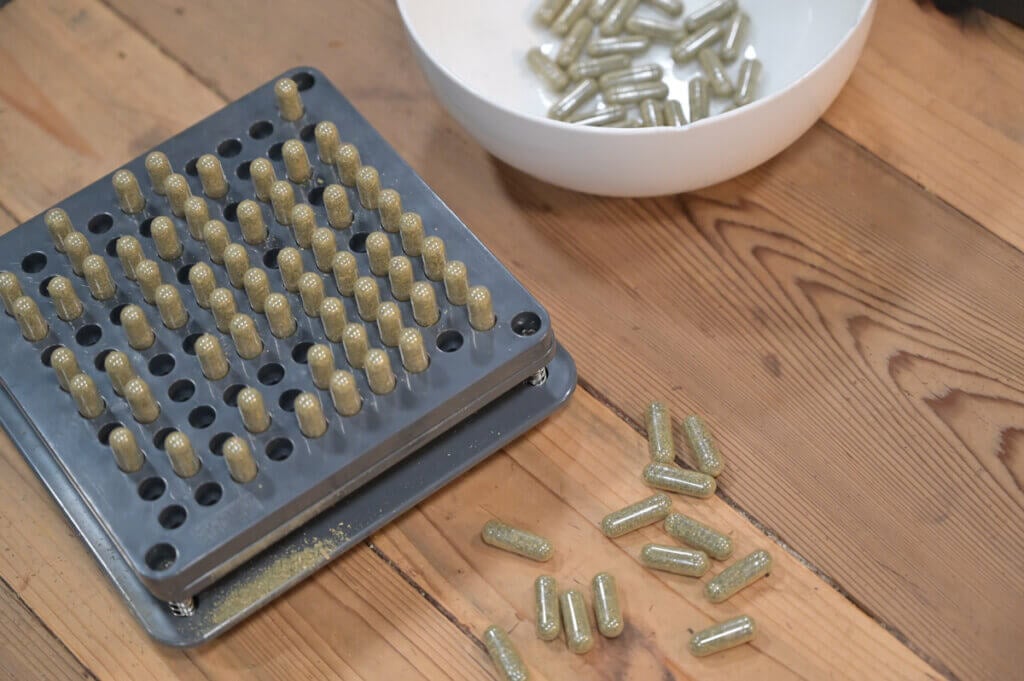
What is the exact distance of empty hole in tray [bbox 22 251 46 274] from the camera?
768mm

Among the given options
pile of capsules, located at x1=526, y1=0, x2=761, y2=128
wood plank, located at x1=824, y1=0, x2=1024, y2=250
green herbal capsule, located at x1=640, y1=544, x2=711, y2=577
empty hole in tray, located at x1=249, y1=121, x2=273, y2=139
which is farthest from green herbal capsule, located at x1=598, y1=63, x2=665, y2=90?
green herbal capsule, located at x1=640, y1=544, x2=711, y2=577

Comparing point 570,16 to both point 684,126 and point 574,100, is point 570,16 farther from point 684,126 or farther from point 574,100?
point 684,126

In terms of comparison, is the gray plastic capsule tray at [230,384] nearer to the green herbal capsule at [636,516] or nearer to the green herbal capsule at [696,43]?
the green herbal capsule at [636,516]

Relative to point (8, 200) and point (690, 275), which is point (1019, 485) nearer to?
point (690, 275)

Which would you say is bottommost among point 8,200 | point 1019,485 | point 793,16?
point 1019,485

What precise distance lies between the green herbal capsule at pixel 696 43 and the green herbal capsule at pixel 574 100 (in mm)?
61

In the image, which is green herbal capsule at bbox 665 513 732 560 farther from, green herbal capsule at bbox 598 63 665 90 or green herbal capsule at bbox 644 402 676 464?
green herbal capsule at bbox 598 63 665 90

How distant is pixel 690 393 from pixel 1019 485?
7.2 inches

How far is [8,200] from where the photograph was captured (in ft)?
2.88

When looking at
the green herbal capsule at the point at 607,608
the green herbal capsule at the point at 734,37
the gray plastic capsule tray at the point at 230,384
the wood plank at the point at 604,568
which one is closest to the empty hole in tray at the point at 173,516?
the gray plastic capsule tray at the point at 230,384

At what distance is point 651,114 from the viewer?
864 mm

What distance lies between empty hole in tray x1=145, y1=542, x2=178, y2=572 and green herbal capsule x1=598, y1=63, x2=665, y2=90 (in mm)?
420

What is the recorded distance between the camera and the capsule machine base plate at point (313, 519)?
27.3 inches

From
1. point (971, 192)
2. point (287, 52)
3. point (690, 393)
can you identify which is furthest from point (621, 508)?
point (287, 52)
